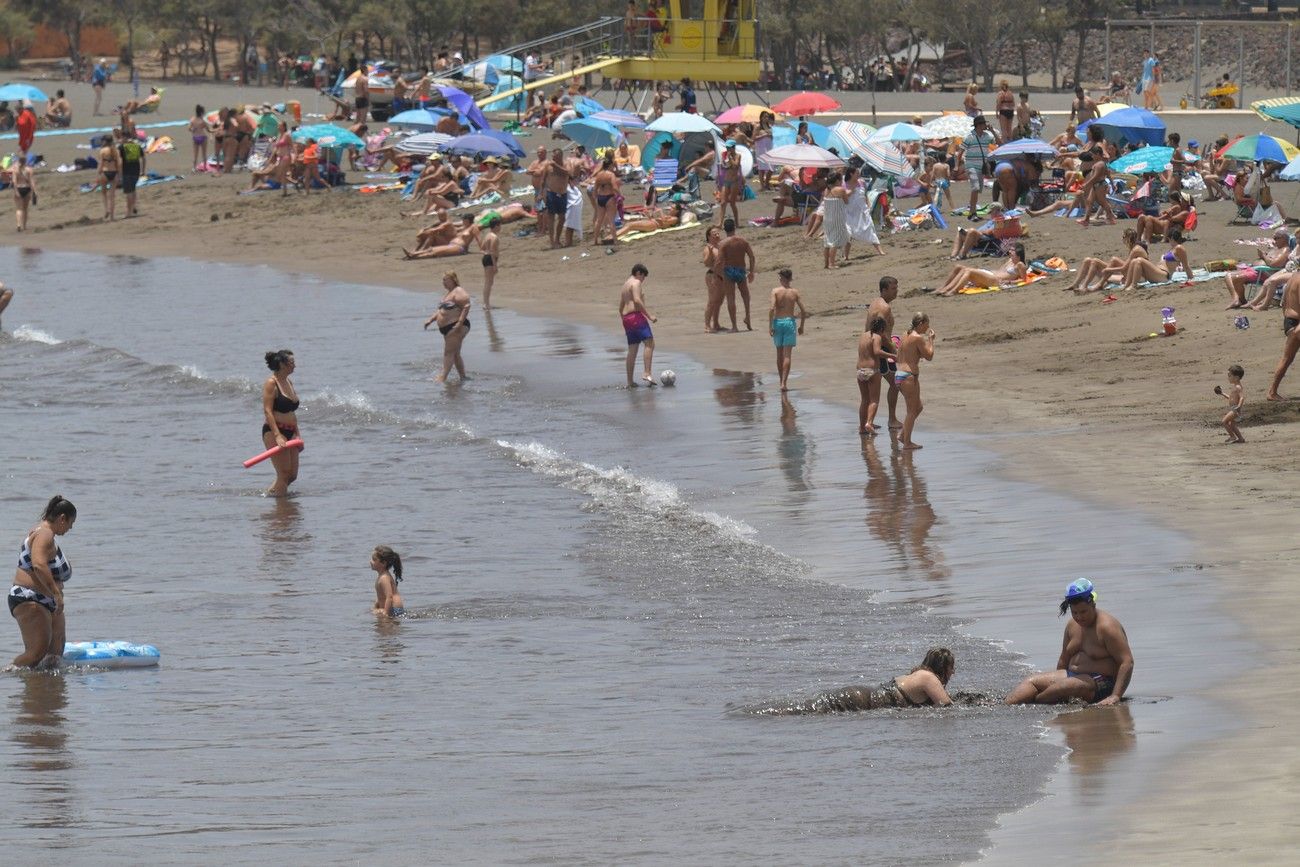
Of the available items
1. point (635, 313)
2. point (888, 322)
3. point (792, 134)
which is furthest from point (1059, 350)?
point (792, 134)

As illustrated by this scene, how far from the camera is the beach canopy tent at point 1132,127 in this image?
90.2ft

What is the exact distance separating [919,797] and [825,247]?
57.7 feet

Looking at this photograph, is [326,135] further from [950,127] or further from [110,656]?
[110,656]

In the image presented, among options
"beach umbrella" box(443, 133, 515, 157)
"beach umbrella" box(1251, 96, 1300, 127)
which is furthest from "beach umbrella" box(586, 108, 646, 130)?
"beach umbrella" box(1251, 96, 1300, 127)

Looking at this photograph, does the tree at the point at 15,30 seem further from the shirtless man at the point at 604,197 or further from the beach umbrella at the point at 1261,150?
the beach umbrella at the point at 1261,150

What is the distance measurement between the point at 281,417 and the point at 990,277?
991cm

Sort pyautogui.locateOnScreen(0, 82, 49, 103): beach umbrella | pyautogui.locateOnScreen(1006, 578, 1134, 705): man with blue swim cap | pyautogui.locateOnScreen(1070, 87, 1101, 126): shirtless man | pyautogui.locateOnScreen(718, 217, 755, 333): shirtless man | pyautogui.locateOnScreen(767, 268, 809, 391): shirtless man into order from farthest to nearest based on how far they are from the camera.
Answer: pyautogui.locateOnScreen(0, 82, 49, 103): beach umbrella < pyautogui.locateOnScreen(1070, 87, 1101, 126): shirtless man < pyautogui.locateOnScreen(718, 217, 755, 333): shirtless man < pyautogui.locateOnScreen(767, 268, 809, 391): shirtless man < pyautogui.locateOnScreen(1006, 578, 1134, 705): man with blue swim cap

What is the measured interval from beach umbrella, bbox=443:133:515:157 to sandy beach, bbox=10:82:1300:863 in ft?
5.37

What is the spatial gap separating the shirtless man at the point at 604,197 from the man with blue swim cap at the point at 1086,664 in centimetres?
1929

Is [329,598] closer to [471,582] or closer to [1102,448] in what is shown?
[471,582]

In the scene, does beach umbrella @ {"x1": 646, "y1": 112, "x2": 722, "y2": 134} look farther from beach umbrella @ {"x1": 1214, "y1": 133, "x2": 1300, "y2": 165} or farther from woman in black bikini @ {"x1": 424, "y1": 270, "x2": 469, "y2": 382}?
woman in black bikini @ {"x1": 424, "y1": 270, "x2": 469, "y2": 382}

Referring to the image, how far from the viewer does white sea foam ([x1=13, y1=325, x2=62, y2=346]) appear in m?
24.5

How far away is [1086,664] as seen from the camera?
8.75m

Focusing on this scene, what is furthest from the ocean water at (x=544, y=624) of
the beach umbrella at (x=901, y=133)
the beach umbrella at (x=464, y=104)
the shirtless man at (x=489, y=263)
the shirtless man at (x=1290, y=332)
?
the beach umbrella at (x=464, y=104)
